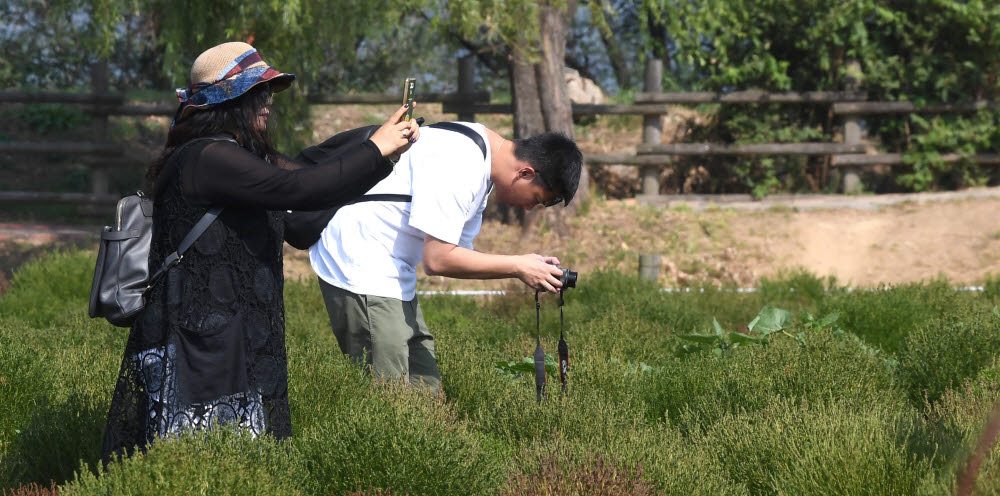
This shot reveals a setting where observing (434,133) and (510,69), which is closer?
(434,133)

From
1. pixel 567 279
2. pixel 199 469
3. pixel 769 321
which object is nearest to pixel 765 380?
pixel 567 279

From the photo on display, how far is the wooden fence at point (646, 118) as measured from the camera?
13.5 meters

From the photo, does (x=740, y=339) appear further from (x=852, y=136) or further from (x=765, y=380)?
(x=852, y=136)

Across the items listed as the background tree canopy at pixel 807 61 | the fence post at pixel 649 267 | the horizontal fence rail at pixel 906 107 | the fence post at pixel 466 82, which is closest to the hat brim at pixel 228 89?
the fence post at pixel 649 267

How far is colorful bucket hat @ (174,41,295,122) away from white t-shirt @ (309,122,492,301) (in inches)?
35.8

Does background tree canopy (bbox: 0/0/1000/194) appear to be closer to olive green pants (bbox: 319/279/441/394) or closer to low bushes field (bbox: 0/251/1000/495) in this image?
low bushes field (bbox: 0/251/1000/495)

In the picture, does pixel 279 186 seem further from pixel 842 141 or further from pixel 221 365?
pixel 842 141

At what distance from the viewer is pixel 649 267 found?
9422 mm

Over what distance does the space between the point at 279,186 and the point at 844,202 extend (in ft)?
37.1

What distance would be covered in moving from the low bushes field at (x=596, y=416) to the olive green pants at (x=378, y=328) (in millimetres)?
155

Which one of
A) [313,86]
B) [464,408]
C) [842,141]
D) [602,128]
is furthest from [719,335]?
[313,86]

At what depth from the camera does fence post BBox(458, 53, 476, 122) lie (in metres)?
13.3

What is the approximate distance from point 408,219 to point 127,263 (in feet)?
3.98

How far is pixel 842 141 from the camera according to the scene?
14.3 m
